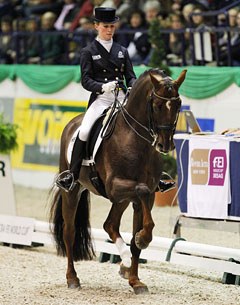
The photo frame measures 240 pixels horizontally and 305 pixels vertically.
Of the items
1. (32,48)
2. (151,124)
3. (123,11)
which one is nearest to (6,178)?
(151,124)

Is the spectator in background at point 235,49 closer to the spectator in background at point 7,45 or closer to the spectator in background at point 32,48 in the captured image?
the spectator in background at point 32,48

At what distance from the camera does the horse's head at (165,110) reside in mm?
7676

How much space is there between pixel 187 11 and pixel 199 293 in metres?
8.38

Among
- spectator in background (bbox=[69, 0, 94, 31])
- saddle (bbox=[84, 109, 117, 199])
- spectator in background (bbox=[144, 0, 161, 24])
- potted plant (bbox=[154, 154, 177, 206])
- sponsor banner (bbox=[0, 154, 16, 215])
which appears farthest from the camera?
spectator in background (bbox=[69, 0, 94, 31])

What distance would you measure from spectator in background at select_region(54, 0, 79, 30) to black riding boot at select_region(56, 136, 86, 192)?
10.2m

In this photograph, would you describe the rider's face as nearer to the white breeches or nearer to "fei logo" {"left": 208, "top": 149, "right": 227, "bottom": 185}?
the white breeches

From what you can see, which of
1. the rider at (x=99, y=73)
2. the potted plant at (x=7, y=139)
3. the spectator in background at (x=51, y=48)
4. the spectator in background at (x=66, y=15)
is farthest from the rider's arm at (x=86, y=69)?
the spectator in background at (x=66, y=15)

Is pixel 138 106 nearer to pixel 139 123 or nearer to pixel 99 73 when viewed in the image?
pixel 139 123

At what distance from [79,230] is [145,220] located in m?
1.69

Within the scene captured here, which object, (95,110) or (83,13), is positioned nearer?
(95,110)

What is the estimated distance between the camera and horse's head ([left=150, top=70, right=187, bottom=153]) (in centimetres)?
768

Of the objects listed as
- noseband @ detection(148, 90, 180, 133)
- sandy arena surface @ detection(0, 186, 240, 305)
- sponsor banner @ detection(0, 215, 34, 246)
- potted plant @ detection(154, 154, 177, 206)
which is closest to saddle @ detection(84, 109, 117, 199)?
noseband @ detection(148, 90, 180, 133)

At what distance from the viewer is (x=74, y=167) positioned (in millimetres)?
8719

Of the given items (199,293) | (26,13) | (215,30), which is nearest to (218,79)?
(215,30)
